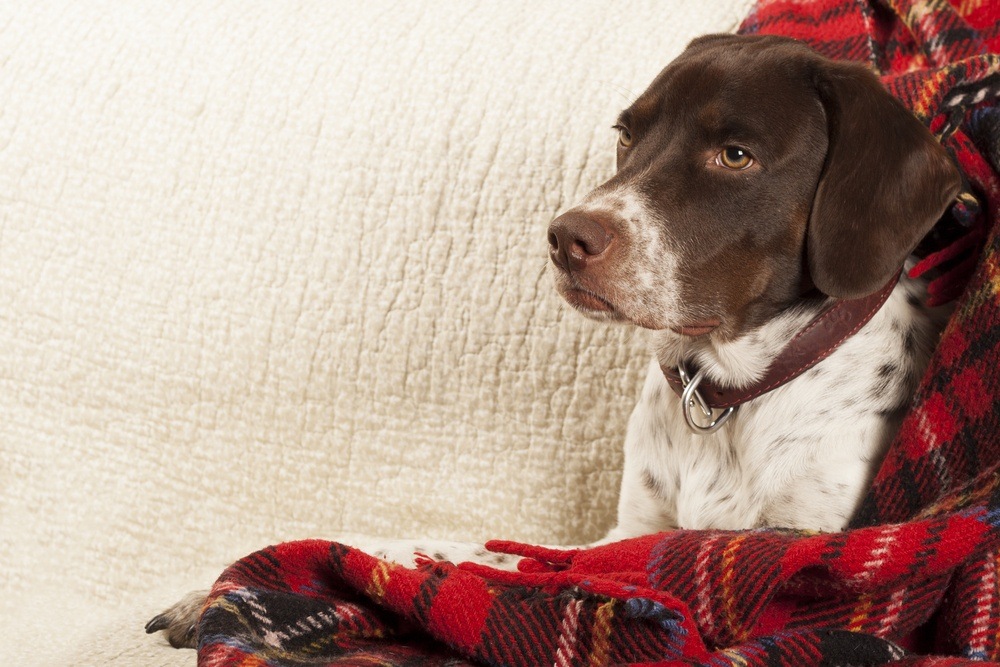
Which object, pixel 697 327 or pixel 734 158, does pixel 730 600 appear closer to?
pixel 697 327

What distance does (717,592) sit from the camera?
1.39 meters

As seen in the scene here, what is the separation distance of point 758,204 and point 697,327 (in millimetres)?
230

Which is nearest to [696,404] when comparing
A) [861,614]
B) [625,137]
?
[625,137]

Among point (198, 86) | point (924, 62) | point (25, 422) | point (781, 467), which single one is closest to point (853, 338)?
point (781, 467)

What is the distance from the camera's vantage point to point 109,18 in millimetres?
2990

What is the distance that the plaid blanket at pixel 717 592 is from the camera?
135 centimetres

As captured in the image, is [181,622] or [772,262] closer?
[772,262]

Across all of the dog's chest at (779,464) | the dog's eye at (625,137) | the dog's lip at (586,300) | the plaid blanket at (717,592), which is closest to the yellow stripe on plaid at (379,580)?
the plaid blanket at (717,592)

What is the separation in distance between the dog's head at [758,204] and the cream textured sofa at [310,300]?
0.67m

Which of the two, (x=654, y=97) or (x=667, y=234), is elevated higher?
(x=654, y=97)

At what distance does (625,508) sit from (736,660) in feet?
2.84

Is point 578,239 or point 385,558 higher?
point 578,239

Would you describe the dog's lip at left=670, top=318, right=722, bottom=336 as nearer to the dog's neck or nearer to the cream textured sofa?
the dog's neck

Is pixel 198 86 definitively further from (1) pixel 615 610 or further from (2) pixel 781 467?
(1) pixel 615 610
